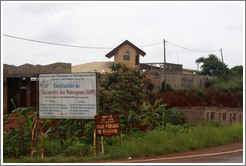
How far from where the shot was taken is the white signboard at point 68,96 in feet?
37.4

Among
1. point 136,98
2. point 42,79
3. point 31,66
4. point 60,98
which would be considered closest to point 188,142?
point 60,98

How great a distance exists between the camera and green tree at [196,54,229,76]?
4781cm

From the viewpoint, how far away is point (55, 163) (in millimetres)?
10320

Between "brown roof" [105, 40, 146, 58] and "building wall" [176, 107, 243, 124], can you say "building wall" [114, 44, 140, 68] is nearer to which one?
"brown roof" [105, 40, 146, 58]

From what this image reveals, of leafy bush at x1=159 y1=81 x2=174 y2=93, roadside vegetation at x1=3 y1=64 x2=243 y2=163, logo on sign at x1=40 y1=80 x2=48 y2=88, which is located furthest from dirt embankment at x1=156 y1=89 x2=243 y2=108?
logo on sign at x1=40 y1=80 x2=48 y2=88

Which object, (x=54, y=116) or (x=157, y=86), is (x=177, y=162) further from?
(x=157, y=86)

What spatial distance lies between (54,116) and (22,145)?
1.89m

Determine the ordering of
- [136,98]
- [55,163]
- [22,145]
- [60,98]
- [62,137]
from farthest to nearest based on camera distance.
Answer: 1. [136,98]
2. [62,137]
3. [22,145]
4. [60,98]
5. [55,163]

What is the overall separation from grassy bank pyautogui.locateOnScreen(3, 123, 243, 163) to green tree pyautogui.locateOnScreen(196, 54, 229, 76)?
114ft

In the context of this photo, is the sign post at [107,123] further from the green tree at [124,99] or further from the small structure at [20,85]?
the small structure at [20,85]

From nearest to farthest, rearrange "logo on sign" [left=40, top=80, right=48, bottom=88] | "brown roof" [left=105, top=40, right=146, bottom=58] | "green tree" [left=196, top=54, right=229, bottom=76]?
"logo on sign" [left=40, top=80, right=48, bottom=88] → "brown roof" [left=105, top=40, right=146, bottom=58] → "green tree" [left=196, top=54, right=229, bottom=76]

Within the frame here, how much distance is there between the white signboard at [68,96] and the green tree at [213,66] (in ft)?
125

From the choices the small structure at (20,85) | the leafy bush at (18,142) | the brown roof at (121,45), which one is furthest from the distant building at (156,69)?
the leafy bush at (18,142)

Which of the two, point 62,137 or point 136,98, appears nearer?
point 62,137
